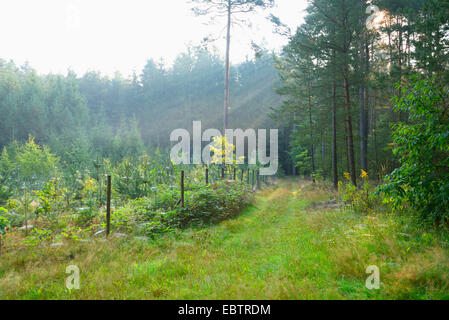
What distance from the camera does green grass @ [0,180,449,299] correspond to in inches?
117

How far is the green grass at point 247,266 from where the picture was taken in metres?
2.96

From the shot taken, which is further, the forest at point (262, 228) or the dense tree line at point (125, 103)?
the dense tree line at point (125, 103)

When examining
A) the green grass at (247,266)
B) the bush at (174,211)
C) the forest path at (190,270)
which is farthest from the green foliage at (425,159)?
the bush at (174,211)

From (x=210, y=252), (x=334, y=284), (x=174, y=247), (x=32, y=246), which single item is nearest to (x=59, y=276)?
(x=32, y=246)

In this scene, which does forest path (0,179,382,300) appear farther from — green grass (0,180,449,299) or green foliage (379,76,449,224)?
green foliage (379,76,449,224)

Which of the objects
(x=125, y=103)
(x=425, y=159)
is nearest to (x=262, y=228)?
(x=425, y=159)

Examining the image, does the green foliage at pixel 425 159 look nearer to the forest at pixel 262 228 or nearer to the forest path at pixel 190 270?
the forest at pixel 262 228

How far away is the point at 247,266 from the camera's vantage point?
161 inches

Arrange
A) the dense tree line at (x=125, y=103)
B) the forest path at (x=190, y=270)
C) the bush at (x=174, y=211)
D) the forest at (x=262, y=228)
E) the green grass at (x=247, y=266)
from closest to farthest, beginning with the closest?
1. the green grass at (x=247, y=266)
2. the forest path at (x=190, y=270)
3. the forest at (x=262, y=228)
4. the bush at (x=174, y=211)
5. the dense tree line at (x=125, y=103)

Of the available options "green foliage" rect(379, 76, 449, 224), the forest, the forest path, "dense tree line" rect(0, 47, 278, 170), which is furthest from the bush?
"dense tree line" rect(0, 47, 278, 170)

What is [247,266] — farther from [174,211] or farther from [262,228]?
[174,211]

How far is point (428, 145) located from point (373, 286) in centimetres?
284

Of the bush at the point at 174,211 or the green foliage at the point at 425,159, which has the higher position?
the green foliage at the point at 425,159

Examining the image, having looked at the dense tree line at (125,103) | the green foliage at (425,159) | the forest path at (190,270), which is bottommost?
the forest path at (190,270)
